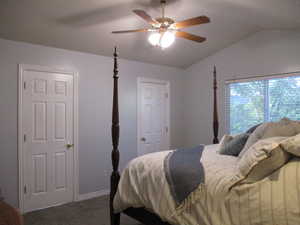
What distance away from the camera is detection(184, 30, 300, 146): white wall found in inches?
151

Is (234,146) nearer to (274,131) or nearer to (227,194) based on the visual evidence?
(274,131)

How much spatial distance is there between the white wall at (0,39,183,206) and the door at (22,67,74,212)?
143 mm

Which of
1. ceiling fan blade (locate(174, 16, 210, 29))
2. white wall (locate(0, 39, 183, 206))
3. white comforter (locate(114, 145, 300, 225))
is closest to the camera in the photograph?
white comforter (locate(114, 145, 300, 225))

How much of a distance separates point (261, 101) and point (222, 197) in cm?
290

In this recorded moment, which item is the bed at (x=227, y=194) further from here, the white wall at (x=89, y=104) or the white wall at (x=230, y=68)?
the white wall at (x=230, y=68)

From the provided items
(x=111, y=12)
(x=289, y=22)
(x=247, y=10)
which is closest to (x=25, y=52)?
(x=111, y=12)

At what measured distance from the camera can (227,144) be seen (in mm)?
2885

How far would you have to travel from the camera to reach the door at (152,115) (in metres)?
4.63

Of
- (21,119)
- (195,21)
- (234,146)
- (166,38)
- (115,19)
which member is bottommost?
(234,146)

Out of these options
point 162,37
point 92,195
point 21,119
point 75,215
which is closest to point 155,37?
point 162,37

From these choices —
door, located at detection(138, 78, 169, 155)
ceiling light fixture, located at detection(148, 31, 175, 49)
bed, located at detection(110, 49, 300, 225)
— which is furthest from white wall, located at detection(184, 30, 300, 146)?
ceiling light fixture, located at detection(148, 31, 175, 49)

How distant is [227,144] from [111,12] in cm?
207

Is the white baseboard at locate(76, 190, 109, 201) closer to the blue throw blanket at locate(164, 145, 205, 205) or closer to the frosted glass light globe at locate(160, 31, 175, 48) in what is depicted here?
the blue throw blanket at locate(164, 145, 205, 205)

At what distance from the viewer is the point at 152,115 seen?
15.7ft
